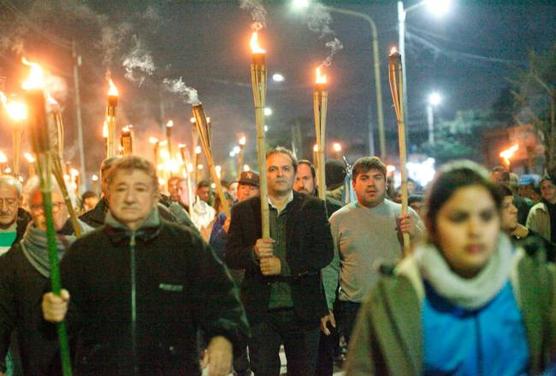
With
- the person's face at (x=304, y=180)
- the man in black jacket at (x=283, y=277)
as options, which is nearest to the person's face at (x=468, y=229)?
the man in black jacket at (x=283, y=277)

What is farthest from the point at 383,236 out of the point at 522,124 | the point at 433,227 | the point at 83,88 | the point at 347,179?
the point at 83,88

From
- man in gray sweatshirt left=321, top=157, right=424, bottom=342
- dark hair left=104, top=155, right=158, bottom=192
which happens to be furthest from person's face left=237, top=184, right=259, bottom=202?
dark hair left=104, top=155, right=158, bottom=192

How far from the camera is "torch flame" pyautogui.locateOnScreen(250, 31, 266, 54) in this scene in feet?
18.1

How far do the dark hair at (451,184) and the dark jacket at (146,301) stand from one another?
138cm

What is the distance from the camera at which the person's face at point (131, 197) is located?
12.4ft

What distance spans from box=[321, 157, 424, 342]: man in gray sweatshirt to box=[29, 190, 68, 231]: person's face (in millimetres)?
2539

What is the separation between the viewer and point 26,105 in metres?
3.66

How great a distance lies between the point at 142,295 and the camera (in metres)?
3.68

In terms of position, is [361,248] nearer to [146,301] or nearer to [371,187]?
[371,187]

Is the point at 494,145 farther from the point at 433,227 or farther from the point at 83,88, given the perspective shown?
the point at 433,227

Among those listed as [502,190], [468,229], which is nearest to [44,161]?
[468,229]

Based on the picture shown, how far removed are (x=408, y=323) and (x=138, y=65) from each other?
6.81 m

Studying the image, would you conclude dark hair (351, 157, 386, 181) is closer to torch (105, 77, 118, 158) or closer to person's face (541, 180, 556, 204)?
torch (105, 77, 118, 158)

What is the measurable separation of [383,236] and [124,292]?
11.3ft
